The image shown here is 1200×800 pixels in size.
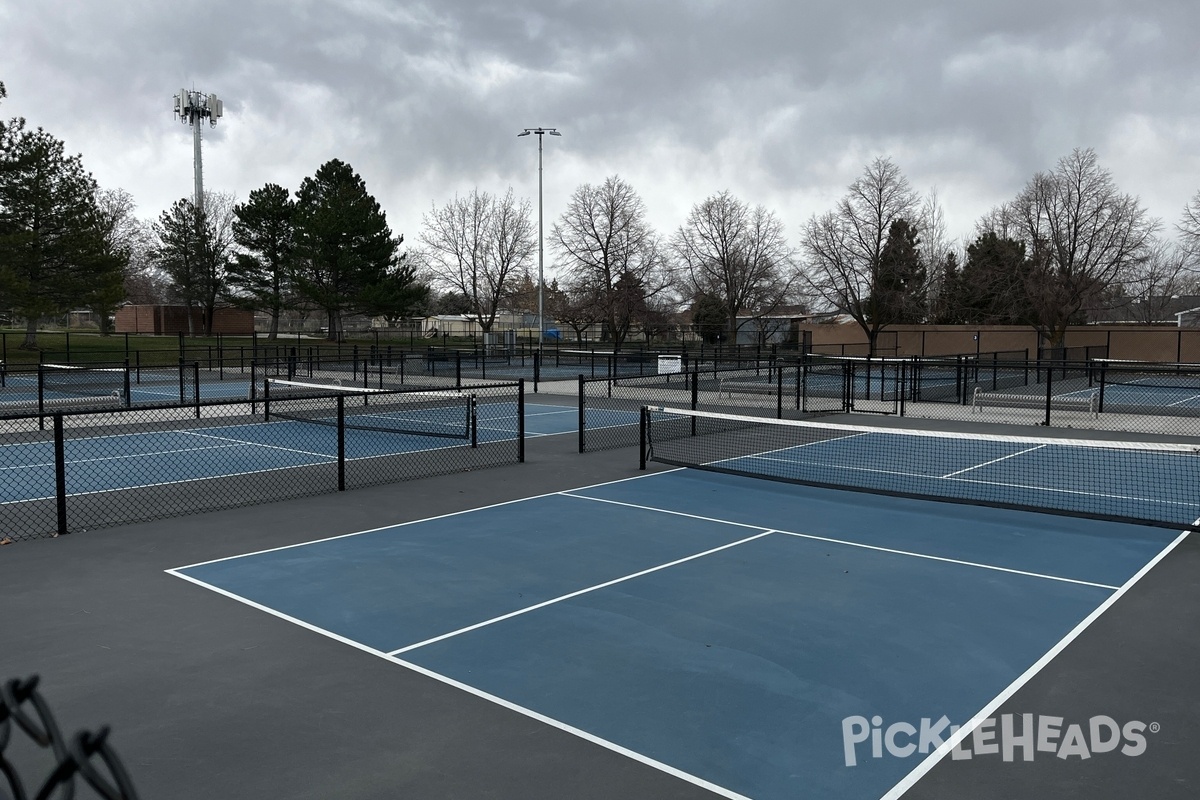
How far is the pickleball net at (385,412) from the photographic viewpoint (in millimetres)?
19797

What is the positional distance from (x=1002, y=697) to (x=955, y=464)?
10.5 m

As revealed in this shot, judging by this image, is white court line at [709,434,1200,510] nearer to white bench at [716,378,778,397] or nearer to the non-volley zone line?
the non-volley zone line

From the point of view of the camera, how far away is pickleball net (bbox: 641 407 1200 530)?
1217cm

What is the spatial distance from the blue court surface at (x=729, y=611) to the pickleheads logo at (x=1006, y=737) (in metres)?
0.05

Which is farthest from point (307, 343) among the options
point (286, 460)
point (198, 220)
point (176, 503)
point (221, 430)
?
point (176, 503)

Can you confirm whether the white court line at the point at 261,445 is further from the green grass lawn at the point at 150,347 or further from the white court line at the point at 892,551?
the green grass lawn at the point at 150,347

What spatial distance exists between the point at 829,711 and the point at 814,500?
691 centimetres

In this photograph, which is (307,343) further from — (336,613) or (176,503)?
(336,613)

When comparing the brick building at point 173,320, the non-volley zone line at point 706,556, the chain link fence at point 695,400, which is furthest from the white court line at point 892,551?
the brick building at point 173,320

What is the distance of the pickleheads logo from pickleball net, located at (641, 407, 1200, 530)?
236 inches

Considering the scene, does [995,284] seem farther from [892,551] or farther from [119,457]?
[119,457]

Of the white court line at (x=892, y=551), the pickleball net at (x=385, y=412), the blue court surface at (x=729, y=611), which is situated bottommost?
the blue court surface at (x=729, y=611)

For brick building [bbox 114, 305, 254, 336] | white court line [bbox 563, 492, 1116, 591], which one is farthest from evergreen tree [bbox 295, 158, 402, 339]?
white court line [bbox 563, 492, 1116, 591]

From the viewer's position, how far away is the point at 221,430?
2036cm
